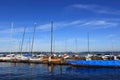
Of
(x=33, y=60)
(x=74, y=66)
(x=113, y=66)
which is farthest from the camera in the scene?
(x=33, y=60)

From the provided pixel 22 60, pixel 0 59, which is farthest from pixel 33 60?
pixel 0 59

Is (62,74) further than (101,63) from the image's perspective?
No

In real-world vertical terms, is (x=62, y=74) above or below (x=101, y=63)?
below

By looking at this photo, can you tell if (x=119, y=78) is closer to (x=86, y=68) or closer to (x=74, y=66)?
(x=86, y=68)

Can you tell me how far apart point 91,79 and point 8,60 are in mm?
66153

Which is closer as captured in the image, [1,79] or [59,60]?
[1,79]

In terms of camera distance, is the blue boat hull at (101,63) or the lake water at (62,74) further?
the blue boat hull at (101,63)

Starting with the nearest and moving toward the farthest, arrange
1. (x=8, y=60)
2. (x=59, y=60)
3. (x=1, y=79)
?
(x=1, y=79) → (x=59, y=60) → (x=8, y=60)

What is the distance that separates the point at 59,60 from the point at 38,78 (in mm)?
39777

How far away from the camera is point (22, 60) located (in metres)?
109

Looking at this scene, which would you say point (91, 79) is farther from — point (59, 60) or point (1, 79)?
point (59, 60)

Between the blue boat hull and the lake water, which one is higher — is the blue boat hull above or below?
above

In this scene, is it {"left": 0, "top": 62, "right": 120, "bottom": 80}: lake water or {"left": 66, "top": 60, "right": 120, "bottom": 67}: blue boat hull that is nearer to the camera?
{"left": 0, "top": 62, "right": 120, "bottom": 80}: lake water

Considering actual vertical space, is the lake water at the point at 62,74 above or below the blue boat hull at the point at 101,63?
below
